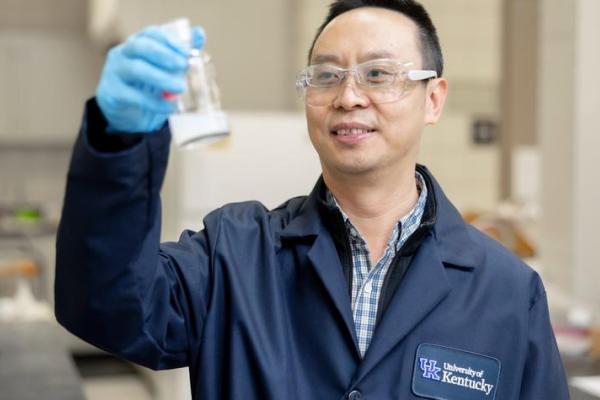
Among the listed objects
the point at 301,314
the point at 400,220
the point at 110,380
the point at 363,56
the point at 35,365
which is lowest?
the point at 110,380

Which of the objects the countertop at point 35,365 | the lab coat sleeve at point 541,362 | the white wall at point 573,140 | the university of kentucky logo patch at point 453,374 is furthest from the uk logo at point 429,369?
the white wall at point 573,140

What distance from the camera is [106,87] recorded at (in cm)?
103

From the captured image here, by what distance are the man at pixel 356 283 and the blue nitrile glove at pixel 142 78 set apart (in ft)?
0.84

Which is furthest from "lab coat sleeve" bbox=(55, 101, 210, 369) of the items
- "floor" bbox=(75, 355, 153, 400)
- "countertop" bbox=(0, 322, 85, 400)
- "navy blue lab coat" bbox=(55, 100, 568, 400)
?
"floor" bbox=(75, 355, 153, 400)

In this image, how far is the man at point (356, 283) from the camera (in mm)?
1329

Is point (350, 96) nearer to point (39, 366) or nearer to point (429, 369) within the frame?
point (429, 369)

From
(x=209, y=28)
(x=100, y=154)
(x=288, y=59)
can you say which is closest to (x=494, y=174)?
(x=288, y=59)

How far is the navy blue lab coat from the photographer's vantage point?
124 cm

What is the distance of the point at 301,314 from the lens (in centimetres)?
139

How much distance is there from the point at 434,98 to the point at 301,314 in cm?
48

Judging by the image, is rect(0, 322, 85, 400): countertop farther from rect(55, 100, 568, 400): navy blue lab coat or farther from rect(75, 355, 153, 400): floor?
rect(75, 355, 153, 400): floor

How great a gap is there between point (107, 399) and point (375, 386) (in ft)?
12.3

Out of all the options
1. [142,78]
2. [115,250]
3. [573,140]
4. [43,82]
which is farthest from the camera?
[43,82]

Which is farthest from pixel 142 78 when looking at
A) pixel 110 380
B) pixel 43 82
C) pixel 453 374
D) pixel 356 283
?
pixel 43 82
